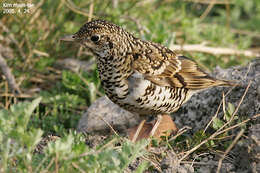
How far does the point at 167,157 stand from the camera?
3.64 m

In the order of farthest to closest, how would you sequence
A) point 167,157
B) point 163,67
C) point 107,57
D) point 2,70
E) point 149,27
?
point 149,27 < point 2,70 < point 163,67 < point 107,57 < point 167,157

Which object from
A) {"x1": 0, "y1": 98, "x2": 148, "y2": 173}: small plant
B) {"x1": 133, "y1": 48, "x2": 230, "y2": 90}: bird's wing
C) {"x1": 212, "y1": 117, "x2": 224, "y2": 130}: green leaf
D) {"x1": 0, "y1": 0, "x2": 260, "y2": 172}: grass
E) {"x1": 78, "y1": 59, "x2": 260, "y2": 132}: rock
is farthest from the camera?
{"x1": 0, "y1": 0, "x2": 260, "y2": 172}: grass

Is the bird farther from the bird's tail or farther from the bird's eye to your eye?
the bird's tail

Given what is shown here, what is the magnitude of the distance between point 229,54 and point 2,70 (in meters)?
3.34

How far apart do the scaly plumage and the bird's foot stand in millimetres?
249

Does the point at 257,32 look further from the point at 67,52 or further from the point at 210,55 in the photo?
the point at 67,52

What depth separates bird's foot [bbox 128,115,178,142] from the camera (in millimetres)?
4434

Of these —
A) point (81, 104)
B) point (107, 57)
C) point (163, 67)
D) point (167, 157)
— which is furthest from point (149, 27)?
point (167, 157)

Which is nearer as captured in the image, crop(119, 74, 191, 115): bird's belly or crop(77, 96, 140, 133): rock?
crop(119, 74, 191, 115): bird's belly

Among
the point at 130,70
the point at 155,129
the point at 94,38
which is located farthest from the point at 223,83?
the point at 94,38

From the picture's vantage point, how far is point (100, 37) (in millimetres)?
3947

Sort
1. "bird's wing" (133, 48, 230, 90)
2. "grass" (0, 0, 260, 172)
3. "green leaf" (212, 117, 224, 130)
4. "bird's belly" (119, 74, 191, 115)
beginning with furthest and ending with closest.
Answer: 1. "grass" (0, 0, 260, 172)
2. "bird's wing" (133, 48, 230, 90)
3. "green leaf" (212, 117, 224, 130)
4. "bird's belly" (119, 74, 191, 115)

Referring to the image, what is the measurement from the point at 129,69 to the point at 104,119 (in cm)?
100

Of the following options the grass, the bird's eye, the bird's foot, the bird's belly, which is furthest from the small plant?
the bird's foot
